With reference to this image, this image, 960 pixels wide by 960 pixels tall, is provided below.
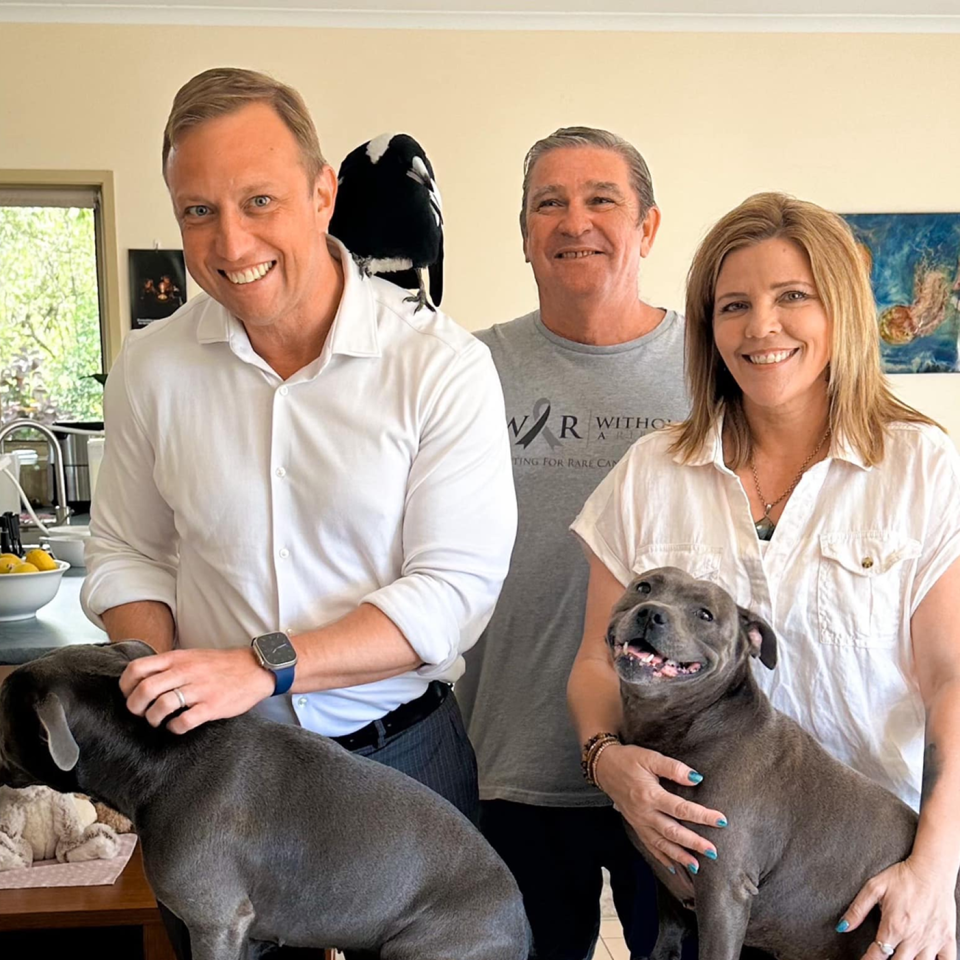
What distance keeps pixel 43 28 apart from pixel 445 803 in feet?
16.0

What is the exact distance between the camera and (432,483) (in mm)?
1244

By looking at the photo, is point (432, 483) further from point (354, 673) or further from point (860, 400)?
point (860, 400)

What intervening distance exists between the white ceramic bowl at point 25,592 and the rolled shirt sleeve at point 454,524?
1.66m

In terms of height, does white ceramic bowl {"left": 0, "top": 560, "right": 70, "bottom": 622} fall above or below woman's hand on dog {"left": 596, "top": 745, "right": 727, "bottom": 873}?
below

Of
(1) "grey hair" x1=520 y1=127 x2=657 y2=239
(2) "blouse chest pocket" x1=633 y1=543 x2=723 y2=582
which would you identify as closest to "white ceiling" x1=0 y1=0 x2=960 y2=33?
(1) "grey hair" x1=520 y1=127 x2=657 y2=239

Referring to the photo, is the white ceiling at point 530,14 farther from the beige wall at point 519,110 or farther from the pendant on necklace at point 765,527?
the pendant on necklace at point 765,527

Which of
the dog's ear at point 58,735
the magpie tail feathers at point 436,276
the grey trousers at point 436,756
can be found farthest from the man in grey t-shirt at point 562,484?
the dog's ear at point 58,735

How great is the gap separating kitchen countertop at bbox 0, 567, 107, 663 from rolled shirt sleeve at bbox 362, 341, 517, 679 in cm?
141

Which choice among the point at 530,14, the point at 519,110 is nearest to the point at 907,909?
the point at 519,110

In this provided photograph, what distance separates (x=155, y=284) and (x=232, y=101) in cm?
417

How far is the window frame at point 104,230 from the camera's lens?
16.3 feet

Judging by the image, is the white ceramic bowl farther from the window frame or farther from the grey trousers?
the window frame

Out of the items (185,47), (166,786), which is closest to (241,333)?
(166,786)

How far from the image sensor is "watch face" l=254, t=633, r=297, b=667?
1100 millimetres
